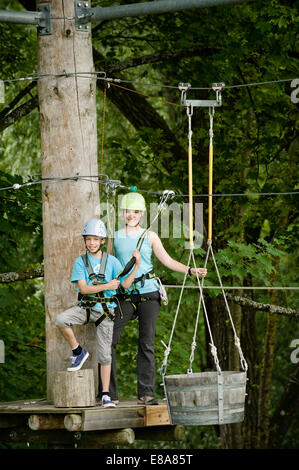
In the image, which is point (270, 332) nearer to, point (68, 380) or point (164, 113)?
point (164, 113)

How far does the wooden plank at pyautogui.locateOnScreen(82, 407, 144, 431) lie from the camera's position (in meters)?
6.04

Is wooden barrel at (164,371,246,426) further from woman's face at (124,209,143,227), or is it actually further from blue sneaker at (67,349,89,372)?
woman's face at (124,209,143,227)

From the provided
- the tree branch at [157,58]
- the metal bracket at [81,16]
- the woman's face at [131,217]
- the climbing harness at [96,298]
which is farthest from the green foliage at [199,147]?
the metal bracket at [81,16]

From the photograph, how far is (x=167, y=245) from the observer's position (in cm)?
1128

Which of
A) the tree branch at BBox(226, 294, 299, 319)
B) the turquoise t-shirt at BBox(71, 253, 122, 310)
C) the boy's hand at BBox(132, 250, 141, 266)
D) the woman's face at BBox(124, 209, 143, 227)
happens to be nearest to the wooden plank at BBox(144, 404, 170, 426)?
the turquoise t-shirt at BBox(71, 253, 122, 310)

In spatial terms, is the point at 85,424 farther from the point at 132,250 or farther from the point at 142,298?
the point at 132,250

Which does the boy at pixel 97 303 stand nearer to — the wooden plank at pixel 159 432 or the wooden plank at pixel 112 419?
the wooden plank at pixel 112 419

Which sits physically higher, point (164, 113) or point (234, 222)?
point (164, 113)

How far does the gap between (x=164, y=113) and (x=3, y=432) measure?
8742mm

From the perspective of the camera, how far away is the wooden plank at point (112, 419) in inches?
238

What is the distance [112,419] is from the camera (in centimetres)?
617

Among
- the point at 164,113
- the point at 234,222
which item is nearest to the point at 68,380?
the point at 234,222

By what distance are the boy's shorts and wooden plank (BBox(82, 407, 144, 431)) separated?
0.44 m

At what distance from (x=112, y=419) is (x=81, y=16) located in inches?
108
